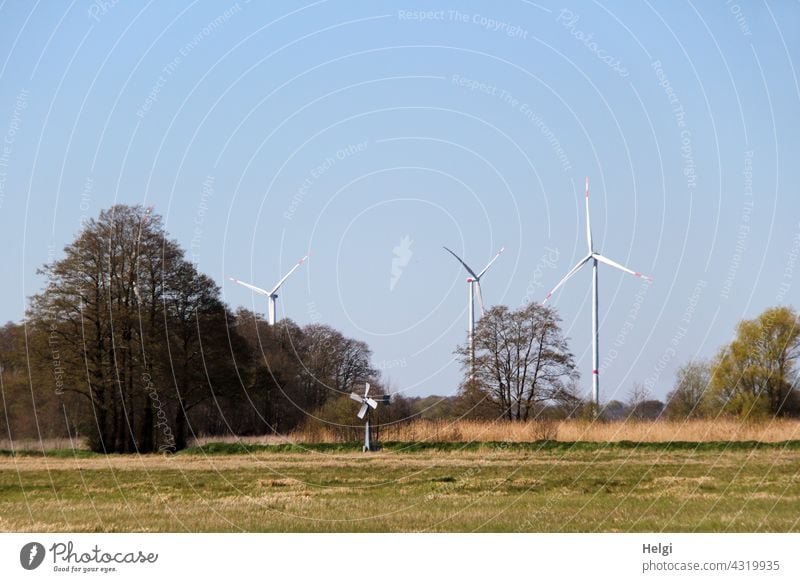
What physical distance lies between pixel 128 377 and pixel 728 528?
35109 mm

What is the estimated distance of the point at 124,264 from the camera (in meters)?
50.6

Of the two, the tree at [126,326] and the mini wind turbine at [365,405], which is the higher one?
the tree at [126,326]

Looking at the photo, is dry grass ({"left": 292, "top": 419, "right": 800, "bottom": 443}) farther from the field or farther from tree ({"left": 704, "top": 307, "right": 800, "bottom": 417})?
tree ({"left": 704, "top": 307, "right": 800, "bottom": 417})

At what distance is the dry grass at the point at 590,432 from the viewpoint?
49.7 m

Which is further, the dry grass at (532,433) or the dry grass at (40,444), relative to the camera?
the dry grass at (40,444)

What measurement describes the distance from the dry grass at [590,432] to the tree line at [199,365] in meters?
1.49

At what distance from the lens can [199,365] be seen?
54000mm

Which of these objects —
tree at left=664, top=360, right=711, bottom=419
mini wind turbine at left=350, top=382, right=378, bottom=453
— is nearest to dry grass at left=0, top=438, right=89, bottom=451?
mini wind turbine at left=350, top=382, right=378, bottom=453

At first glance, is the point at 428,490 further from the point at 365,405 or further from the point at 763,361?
the point at 763,361

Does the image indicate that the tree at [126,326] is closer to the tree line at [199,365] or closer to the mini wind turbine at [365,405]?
the tree line at [199,365]

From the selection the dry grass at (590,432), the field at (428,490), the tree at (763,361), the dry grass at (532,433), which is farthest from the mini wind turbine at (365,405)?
the tree at (763,361)

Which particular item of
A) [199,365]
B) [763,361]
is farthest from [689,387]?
[199,365]

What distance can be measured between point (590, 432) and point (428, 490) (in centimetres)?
2252
